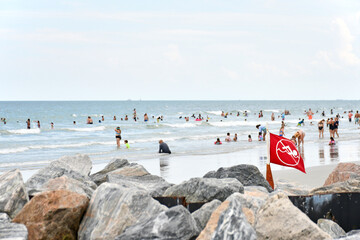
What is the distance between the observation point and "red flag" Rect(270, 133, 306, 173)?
30.9 feet

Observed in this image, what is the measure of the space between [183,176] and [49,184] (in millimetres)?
8999

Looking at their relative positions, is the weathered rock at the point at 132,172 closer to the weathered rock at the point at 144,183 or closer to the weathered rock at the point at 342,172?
the weathered rock at the point at 144,183

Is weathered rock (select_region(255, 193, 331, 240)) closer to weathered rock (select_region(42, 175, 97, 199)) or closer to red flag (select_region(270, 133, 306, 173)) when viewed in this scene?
weathered rock (select_region(42, 175, 97, 199))

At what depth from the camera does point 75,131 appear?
5331 centimetres

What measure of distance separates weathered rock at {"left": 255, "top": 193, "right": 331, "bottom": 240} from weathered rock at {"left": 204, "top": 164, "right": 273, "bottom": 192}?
154 inches

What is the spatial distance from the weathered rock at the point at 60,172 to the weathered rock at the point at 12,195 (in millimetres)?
439

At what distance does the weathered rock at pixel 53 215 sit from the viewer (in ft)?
19.8

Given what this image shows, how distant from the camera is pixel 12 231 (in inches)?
219

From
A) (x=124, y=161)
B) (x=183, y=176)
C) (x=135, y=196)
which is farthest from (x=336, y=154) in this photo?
(x=135, y=196)

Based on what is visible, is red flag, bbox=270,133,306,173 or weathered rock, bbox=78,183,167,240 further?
red flag, bbox=270,133,306,173

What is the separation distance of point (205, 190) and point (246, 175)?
247 cm

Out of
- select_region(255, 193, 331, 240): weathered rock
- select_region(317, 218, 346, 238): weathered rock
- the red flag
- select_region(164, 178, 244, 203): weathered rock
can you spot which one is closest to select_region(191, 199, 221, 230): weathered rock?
select_region(255, 193, 331, 240): weathered rock

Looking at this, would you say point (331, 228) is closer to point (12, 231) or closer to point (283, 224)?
point (283, 224)

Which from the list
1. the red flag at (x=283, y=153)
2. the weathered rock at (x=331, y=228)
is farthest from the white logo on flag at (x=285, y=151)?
the weathered rock at (x=331, y=228)
